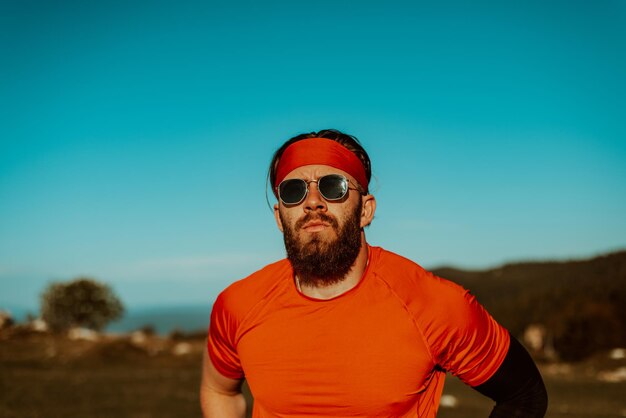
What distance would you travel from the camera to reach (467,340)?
2.88m

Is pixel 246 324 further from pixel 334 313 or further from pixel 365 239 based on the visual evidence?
pixel 365 239

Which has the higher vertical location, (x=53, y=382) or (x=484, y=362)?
(x=484, y=362)

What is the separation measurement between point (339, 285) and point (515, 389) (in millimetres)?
Result: 965

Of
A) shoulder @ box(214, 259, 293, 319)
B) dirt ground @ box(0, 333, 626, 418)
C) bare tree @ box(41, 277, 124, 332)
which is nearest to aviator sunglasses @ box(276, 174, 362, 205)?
shoulder @ box(214, 259, 293, 319)

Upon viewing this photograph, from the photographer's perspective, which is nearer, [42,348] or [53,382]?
[53,382]

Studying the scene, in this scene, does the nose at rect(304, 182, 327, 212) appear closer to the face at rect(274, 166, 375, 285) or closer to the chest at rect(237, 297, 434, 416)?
the face at rect(274, 166, 375, 285)

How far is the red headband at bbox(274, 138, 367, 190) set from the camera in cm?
324

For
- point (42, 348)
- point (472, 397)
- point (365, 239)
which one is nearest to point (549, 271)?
point (472, 397)

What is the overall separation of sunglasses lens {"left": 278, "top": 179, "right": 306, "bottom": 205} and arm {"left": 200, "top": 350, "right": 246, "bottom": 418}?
105 cm

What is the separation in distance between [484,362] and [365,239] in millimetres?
856

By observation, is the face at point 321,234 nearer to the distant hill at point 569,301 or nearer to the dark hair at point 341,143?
the dark hair at point 341,143

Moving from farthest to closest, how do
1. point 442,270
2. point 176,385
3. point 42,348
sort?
1. point 442,270
2. point 42,348
3. point 176,385

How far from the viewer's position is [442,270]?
39.6 m

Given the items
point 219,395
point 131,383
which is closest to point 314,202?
point 219,395
